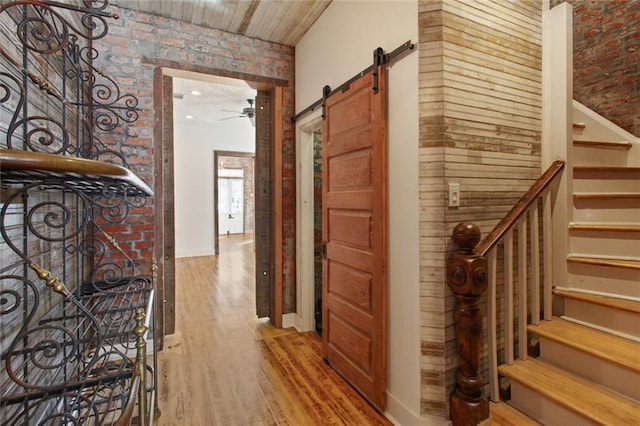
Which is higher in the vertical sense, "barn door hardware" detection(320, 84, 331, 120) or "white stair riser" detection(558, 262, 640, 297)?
"barn door hardware" detection(320, 84, 331, 120)

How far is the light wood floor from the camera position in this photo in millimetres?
1914

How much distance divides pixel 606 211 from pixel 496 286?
113 cm

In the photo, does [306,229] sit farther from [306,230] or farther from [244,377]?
[244,377]

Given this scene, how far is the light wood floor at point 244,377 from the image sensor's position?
191 centimetres

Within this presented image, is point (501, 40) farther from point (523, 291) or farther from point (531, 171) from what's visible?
point (523, 291)

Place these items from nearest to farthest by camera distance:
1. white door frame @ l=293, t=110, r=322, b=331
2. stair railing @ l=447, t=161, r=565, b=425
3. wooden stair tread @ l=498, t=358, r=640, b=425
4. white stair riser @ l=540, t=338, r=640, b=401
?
wooden stair tread @ l=498, t=358, r=640, b=425, white stair riser @ l=540, t=338, r=640, b=401, stair railing @ l=447, t=161, r=565, b=425, white door frame @ l=293, t=110, r=322, b=331

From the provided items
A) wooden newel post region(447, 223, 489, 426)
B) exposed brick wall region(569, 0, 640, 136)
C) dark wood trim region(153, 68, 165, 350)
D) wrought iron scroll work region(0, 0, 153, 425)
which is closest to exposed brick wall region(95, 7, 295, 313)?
dark wood trim region(153, 68, 165, 350)

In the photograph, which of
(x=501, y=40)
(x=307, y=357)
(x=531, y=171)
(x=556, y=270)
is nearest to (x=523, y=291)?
(x=556, y=270)

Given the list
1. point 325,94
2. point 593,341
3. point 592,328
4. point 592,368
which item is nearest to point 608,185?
point 592,328

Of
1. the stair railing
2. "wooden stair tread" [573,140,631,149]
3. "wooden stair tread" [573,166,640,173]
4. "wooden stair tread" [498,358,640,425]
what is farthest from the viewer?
"wooden stair tread" [573,140,631,149]

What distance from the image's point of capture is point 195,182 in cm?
701

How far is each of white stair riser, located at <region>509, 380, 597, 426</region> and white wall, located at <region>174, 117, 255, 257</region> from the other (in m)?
6.42

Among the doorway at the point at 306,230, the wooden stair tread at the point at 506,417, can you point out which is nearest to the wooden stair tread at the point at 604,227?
the wooden stair tread at the point at 506,417

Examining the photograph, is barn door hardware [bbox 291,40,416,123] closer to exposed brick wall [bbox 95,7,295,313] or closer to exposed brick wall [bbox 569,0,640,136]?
exposed brick wall [bbox 95,7,295,313]
